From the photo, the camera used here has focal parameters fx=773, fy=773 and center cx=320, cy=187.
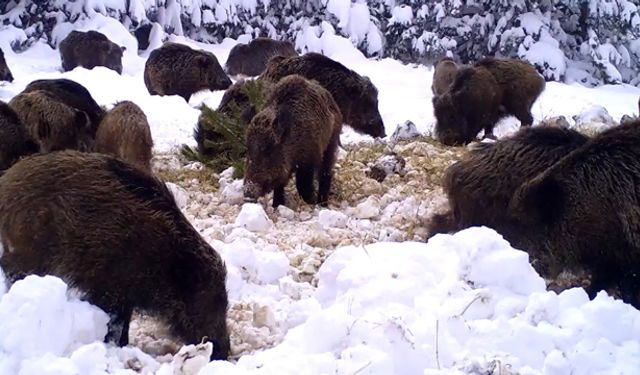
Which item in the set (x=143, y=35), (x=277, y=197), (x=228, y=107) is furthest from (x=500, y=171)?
(x=143, y=35)

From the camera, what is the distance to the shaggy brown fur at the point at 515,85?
36.6 ft

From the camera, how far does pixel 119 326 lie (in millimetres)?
3855

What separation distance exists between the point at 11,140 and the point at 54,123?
1256 mm

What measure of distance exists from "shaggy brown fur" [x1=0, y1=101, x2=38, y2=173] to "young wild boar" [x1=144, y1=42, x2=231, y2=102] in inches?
410

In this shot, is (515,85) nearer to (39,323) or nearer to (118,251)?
(118,251)

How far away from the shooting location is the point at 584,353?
124 inches

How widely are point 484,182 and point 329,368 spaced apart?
81.3 inches

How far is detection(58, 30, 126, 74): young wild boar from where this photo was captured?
73.7ft

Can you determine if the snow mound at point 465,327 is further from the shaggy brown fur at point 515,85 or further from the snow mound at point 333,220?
the shaggy brown fur at point 515,85

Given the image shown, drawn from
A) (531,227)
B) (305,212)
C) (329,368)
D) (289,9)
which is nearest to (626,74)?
(289,9)

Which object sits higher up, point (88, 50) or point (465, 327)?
point (465, 327)

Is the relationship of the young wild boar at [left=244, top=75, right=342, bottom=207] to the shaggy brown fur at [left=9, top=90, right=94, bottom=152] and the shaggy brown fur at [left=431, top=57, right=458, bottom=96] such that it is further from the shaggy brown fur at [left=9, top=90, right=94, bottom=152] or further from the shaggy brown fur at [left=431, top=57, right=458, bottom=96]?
the shaggy brown fur at [left=431, top=57, right=458, bottom=96]

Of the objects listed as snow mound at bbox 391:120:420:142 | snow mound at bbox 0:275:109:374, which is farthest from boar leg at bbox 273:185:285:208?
snow mound at bbox 391:120:420:142

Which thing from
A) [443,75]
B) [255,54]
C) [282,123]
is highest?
[282,123]
